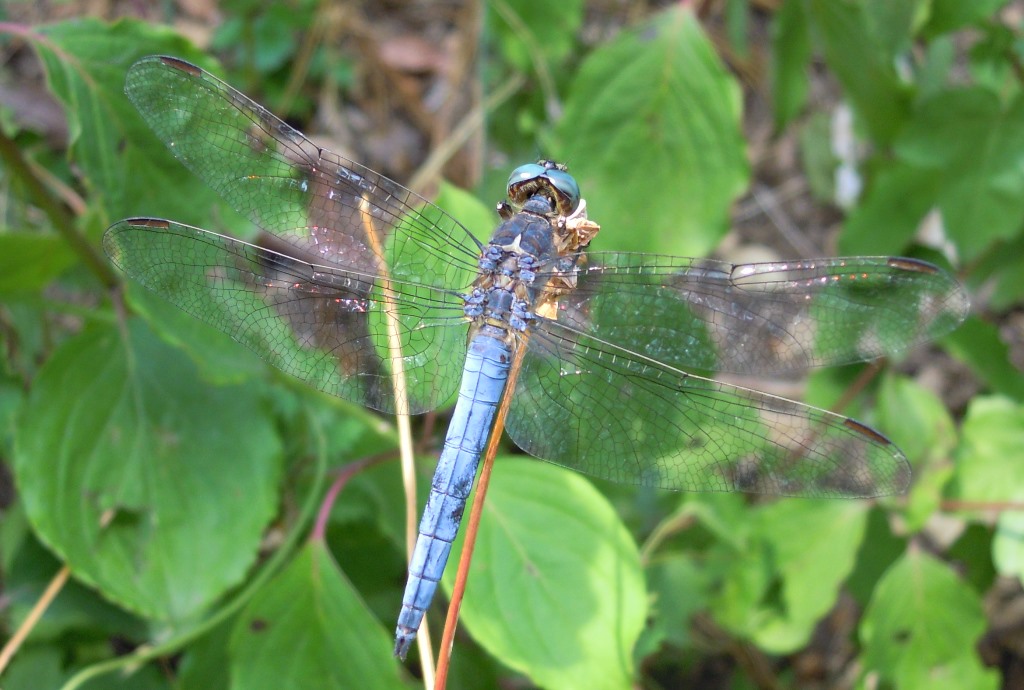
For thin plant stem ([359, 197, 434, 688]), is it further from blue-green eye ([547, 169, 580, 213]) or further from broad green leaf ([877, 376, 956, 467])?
broad green leaf ([877, 376, 956, 467])

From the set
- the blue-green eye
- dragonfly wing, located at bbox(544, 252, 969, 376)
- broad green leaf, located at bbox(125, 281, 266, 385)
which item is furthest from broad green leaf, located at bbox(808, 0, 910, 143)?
broad green leaf, located at bbox(125, 281, 266, 385)

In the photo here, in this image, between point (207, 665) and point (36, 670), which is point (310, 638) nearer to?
point (207, 665)

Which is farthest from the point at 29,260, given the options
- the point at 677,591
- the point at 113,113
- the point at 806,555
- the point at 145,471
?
the point at 806,555

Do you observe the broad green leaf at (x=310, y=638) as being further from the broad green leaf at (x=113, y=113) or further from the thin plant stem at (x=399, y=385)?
the broad green leaf at (x=113, y=113)

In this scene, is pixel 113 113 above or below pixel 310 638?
above

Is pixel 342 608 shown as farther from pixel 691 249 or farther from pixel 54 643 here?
pixel 691 249

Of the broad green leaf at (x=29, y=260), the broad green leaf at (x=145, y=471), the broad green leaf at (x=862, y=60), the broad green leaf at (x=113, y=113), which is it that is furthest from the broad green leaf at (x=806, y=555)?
the broad green leaf at (x=29, y=260)

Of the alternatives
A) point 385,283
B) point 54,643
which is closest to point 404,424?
point 385,283
